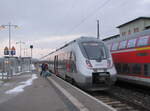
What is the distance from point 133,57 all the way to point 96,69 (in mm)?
2806

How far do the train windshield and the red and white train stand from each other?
1744mm

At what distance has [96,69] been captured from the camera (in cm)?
1224

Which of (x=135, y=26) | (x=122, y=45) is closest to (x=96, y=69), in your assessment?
(x=122, y=45)

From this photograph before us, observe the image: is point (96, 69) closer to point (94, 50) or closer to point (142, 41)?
point (94, 50)

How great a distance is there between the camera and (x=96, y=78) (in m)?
12.2

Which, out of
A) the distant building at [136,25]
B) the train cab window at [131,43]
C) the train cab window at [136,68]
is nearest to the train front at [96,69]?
the train cab window at [136,68]

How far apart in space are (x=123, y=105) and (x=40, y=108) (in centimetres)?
377

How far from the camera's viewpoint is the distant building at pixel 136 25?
41.2 metres

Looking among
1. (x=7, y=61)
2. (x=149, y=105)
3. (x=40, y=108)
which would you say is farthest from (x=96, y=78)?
(x=7, y=61)

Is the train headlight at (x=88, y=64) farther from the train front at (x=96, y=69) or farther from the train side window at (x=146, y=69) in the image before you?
the train side window at (x=146, y=69)

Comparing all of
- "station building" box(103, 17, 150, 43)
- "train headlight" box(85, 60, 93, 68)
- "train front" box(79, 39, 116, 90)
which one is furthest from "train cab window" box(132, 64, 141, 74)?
"station building" box(103, 17, 150, 43)

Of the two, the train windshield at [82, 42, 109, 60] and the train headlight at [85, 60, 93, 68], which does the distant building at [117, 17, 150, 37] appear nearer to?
the train windshield at [82, 42, 109, 60]

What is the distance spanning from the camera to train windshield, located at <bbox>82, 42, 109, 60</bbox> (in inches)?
506

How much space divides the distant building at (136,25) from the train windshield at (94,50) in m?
26.8
